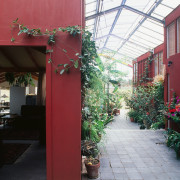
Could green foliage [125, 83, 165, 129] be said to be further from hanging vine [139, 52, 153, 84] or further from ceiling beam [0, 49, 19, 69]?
ceiling beam [0, 49, 19, 69]

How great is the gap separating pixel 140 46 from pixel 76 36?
9787mm

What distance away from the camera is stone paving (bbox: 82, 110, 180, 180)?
3.21 meters

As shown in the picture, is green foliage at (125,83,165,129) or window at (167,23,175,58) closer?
window at (167,23,175,58)

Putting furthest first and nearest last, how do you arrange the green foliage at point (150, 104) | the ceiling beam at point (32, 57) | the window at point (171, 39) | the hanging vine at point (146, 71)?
1. the hanging vine at point (146, 71)
2. the green foliage at point (150, 104)
3. the window at point (171, 39)
4. the ceiling beam at point (32, 57)

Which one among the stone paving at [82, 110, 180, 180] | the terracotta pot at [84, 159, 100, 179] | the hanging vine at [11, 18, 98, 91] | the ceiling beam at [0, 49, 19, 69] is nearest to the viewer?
the hanging vine at [11, 18, 98, 91]

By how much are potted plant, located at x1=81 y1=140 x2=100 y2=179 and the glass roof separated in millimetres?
3494

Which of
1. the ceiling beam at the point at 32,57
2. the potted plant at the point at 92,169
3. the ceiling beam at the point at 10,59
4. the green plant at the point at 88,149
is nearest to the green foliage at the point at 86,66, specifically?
the green plant at the point at 88,149

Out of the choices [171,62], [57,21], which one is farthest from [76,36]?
[171,62]

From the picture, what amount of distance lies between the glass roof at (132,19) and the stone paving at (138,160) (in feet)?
10.2

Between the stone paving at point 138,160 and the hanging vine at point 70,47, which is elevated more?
the hanging vine at point 70,47

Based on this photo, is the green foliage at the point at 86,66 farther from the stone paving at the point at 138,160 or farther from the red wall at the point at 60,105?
the stone paving at the point at 138,160

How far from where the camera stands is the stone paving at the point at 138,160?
3.21m

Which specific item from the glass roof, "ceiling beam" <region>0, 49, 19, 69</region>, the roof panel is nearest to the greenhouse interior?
"ceiling beam" <region>0, 49, 19, 69</region>

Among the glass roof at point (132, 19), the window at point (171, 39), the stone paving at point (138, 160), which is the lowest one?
the stone paving at point (138, 160)
